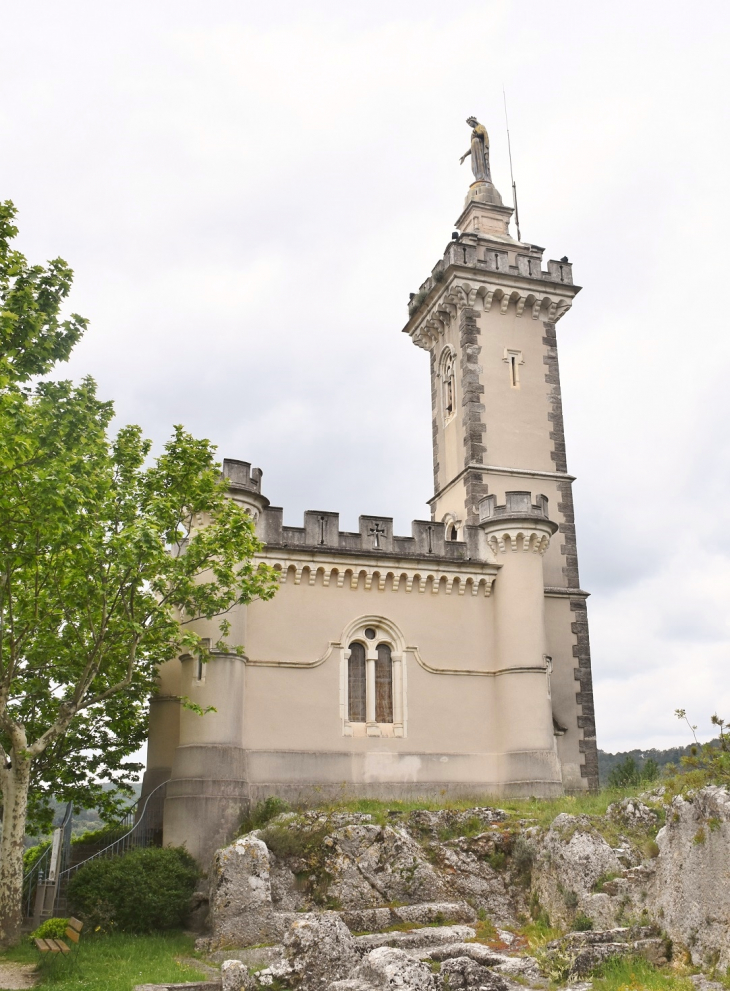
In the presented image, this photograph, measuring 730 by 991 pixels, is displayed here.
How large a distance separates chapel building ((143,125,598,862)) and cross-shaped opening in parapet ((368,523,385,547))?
0.10ft

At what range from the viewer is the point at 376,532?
2394 cm

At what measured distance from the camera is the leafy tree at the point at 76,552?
52.8 ft

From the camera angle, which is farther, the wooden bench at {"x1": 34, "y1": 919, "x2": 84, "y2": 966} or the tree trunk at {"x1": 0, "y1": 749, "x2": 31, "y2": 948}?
the tree trunk at {"x1": 0, "y1": 749, "x2": 31, "y2": 948}

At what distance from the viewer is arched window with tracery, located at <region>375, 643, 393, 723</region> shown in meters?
23.0

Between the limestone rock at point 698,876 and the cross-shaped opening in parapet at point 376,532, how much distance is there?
1115 cm

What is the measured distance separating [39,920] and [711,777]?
1385 cm

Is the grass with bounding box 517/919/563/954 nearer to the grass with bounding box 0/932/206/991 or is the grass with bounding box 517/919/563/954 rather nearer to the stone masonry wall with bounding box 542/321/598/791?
the grass with bounding box 0/932/206/991

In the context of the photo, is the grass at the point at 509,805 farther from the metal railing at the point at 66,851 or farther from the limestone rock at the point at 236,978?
the limestone rock at the point at 236,978

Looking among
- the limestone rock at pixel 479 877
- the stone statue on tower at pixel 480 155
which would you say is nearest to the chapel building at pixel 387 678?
the limestone rock at pixel 479 877

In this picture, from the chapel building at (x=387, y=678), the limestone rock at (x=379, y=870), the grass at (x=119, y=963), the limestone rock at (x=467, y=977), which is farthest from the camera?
the chapel building at (x=387, y=678)

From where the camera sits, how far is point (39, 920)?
18.8 metres

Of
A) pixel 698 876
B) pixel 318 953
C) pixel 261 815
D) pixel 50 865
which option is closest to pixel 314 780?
pixel 261 815

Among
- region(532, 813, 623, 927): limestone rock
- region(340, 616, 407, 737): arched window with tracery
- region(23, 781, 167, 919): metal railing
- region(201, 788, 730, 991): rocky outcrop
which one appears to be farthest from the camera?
region(340, 616, 407, 737): arched window with tracery

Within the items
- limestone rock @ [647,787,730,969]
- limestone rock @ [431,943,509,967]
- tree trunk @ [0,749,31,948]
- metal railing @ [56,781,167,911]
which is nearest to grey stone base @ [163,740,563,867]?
metal railing @ [56,781,167,911]
